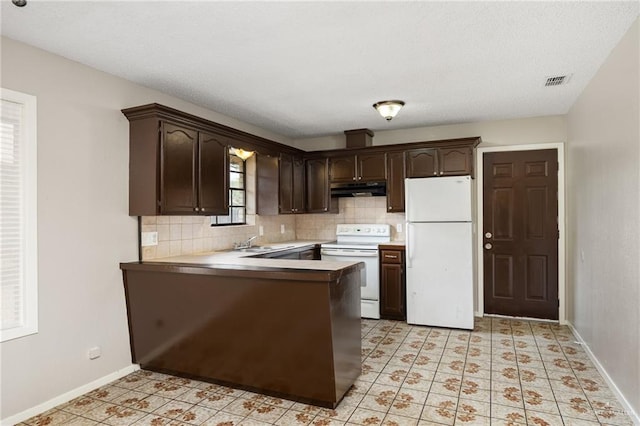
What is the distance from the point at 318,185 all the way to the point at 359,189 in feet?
2.05

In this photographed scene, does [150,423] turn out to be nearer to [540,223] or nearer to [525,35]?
[525,35]

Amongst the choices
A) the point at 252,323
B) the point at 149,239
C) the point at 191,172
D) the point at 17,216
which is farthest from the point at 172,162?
the point at 252,323

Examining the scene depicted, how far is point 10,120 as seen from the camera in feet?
8.48

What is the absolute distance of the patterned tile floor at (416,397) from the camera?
2.58 metres

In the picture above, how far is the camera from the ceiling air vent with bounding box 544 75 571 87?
3.42 m

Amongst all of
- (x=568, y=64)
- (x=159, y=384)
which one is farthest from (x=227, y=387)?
(x=568, y=64)

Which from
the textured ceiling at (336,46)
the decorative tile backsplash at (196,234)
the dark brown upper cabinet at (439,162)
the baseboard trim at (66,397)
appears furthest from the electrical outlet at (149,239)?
the dark brown upper cabinet at (439,162)

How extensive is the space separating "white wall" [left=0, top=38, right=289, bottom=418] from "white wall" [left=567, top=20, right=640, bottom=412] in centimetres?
373

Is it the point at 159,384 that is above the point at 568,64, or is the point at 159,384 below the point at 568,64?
below

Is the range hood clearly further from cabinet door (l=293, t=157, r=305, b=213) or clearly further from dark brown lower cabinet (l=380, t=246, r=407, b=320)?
dark brown lower cabinet (l=380, t=246, r=407, b=320)

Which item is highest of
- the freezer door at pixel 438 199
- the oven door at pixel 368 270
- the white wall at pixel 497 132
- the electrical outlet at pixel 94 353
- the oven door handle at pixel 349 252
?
the white wall at pixel 497 132

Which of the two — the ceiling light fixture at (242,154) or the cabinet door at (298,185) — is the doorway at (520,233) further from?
the ceiling light fixture at (242,154)

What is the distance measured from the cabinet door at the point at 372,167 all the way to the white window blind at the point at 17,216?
12.0ft

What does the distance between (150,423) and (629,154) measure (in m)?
3.58
